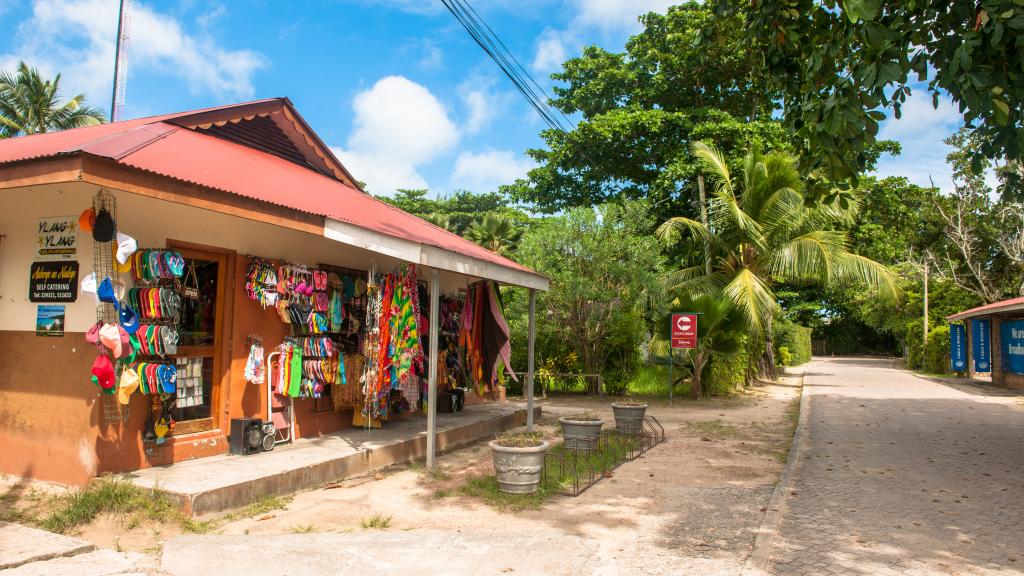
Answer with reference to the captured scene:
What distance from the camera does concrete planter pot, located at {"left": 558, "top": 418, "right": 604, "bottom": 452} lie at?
859cm

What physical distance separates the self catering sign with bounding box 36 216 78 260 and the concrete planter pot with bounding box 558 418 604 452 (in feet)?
19.3

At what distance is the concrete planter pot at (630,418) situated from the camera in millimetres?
10227

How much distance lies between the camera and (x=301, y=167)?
9.60 metres

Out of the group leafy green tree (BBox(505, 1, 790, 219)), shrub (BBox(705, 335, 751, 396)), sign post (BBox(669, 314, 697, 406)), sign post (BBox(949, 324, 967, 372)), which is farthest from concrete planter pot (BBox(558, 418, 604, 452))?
sign post (BBox(949, 324, 967, 372))

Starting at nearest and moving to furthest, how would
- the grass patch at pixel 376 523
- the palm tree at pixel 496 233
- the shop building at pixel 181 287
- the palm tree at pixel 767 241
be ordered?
the grass patch at pixel 376 523 < the shop building at pixel 181 287 < the palm tree at pixel 767 241 < the palm tree at pixel 496 233

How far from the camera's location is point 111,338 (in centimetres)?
562

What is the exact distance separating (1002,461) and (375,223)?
887 cm

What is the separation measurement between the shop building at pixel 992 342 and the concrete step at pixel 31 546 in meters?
22.5

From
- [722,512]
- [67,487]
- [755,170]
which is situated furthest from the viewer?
[755,170]

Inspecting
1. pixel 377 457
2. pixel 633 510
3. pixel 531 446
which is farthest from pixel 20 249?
pixel 633 510

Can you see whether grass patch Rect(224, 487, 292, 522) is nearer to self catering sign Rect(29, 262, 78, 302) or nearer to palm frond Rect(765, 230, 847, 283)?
self catering sign Rect(29, 262, 78, 302)

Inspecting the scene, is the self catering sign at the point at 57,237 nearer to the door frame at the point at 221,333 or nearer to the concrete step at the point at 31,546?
the door frame at the point at 221,333

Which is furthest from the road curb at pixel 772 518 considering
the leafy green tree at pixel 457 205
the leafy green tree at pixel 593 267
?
the leafy green tree at pixel 457 205

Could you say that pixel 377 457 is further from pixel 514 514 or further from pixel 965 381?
Result: pixel 965 381
